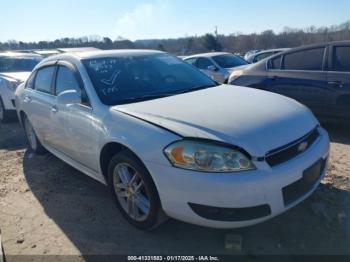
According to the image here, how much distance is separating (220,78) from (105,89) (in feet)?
24.8

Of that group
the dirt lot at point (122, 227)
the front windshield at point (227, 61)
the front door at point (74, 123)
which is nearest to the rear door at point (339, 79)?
the dirt lot at point (122, 227)

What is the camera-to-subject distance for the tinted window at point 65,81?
394 cm

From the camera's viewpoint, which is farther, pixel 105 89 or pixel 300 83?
pixel 300 83

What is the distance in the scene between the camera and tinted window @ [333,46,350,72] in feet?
17.8

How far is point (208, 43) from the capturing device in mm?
48281

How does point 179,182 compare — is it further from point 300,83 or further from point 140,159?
point 300,83

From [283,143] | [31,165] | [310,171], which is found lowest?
[31,165]

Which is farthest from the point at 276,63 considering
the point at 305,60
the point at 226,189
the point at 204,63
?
the point at 204,63

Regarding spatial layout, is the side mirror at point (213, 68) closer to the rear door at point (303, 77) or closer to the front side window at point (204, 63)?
the front side window at point (204, 63)

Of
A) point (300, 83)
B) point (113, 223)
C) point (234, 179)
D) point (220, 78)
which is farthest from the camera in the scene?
point (220, 78)

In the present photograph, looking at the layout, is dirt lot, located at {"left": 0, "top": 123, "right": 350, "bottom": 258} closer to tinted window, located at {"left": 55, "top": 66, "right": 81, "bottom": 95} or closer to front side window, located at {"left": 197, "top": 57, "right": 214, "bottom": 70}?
tinted window, located at {"left": 55, "top": 66, "right": 81, "bottom": 95}

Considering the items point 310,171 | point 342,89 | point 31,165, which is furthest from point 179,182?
point 342,89

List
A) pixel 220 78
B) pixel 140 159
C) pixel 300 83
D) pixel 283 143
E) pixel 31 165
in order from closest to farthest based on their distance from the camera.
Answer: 1. pixel 283 143
2. pixel 140 159
3. pixel 31 165
4. pixel 300 83
5. pixel 220 78

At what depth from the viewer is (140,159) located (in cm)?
295
